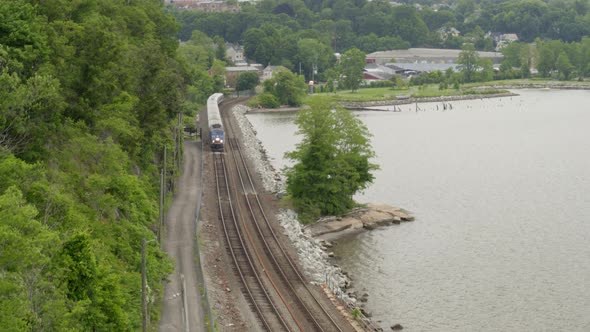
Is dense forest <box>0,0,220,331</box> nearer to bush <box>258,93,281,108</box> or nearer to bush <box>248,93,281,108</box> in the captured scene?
bush <box>248,93,281,108</box>

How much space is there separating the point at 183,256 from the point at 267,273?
153 inches

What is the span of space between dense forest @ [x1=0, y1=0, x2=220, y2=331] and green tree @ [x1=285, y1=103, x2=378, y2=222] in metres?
7.79

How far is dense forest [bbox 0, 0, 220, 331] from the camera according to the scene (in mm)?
20562

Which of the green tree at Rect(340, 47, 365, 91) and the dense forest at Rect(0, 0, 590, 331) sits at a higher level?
the dense forest at Rect(0, 0, 590, 331)

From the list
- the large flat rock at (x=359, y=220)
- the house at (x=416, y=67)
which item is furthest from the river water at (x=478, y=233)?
the house at (x=416, y=67)

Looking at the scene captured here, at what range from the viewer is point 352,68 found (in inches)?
5600

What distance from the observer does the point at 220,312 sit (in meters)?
31.8

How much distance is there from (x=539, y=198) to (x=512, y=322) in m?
25.7

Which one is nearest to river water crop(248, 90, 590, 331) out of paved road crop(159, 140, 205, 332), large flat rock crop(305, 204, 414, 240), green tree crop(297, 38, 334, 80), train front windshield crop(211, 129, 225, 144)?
large flat rock crop(305, 204, 414, 240)

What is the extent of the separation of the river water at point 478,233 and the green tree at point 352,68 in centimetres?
4652

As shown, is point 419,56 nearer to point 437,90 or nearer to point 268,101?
point 437,90

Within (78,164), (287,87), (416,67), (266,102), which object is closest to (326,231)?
(78,164)

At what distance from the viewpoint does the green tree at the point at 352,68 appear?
141875mm

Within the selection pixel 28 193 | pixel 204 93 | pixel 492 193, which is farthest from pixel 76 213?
pixel 204 93
